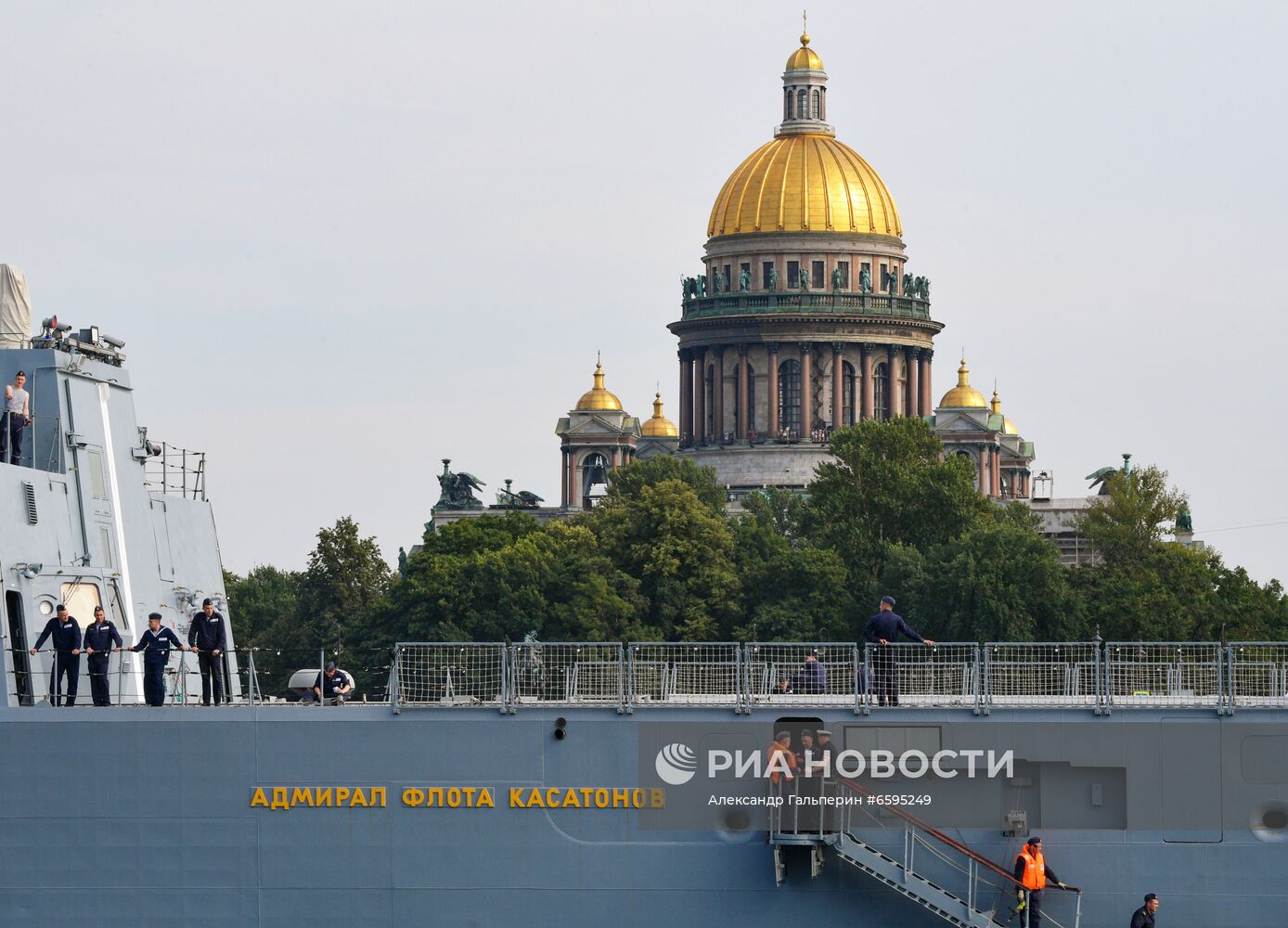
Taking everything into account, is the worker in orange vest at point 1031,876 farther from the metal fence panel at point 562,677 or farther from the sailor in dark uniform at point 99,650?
the sailor in dark uniform at point 99,650

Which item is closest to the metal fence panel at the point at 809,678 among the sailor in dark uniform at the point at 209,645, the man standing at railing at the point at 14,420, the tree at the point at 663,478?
the sailor in dark uniform at the point at 209,645

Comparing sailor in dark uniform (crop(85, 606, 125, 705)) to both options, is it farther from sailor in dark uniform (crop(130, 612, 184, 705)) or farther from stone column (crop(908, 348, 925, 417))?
stone column (crop(908, 348, 925, 417))

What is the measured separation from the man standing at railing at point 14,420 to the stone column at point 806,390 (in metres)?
119

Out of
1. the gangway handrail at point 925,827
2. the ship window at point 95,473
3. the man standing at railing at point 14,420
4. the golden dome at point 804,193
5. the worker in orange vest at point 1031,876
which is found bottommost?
the worker in orange vest at point 1031,876

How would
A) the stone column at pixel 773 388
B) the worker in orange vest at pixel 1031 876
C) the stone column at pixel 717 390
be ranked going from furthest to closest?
1. the stone column at pixel 717 390
2. the stone column at pixel 773 388
3. the worker in orange vest at pixel 1031 876

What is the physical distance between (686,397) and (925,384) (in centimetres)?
1294

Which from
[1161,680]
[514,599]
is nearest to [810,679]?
[1161,680]

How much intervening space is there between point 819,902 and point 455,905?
4297 millimetres

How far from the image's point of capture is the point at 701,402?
15712 centimetres

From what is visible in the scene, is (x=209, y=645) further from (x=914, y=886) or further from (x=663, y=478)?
(x=663, y=478)

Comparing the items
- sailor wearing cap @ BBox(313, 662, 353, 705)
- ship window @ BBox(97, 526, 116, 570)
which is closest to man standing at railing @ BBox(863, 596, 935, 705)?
sailor wearing cap @ BBox(313, 662, 353, 705)

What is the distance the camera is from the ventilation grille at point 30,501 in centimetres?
3519

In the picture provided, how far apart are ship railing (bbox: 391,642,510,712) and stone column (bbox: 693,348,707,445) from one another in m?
121

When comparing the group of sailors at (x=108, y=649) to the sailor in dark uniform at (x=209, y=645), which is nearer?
the group of sailors at (x=108, y=649)
